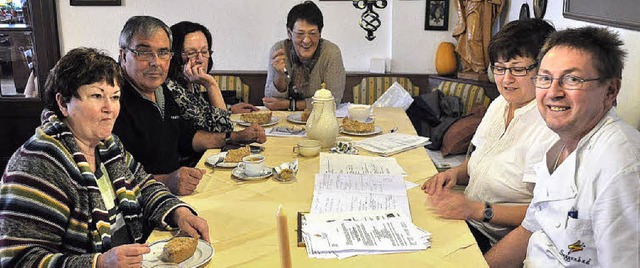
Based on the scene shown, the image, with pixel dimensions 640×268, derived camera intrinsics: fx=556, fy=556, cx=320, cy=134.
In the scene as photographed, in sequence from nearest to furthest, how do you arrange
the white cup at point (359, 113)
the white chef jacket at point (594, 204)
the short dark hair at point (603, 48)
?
the white chef jacket at point (594, 204), the short dark hair at point (603, 48), the white cup at point (359, 113)

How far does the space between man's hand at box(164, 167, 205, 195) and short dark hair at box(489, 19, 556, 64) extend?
3.63 ft

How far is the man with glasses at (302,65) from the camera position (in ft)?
10.9

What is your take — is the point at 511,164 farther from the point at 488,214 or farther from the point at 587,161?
the point at 587,161

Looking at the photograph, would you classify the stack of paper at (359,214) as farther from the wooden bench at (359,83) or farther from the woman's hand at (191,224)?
the wooden bench at (359,83)

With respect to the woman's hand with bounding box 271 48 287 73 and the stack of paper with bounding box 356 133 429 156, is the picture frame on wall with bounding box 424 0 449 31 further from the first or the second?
the stack of paper with bounding box 356 133 429 156

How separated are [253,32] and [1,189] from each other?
10.5ft

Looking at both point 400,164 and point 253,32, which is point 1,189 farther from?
point 253,32

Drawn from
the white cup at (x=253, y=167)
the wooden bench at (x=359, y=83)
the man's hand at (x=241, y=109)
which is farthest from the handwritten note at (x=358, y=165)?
the wooden bench at (x=359, y=83)

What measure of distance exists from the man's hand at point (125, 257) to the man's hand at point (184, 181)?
0.53 meters

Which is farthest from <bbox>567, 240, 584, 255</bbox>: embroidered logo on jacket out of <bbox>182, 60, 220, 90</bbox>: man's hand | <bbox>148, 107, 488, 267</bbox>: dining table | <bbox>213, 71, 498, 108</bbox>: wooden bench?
<bbox>213, 71, 498, 108</bbox>: wooden bench

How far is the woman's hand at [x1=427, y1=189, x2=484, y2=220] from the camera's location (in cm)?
161

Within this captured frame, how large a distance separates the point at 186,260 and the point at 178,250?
0.11 feet

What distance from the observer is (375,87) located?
4266 mm

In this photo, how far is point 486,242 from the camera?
6.23ft
